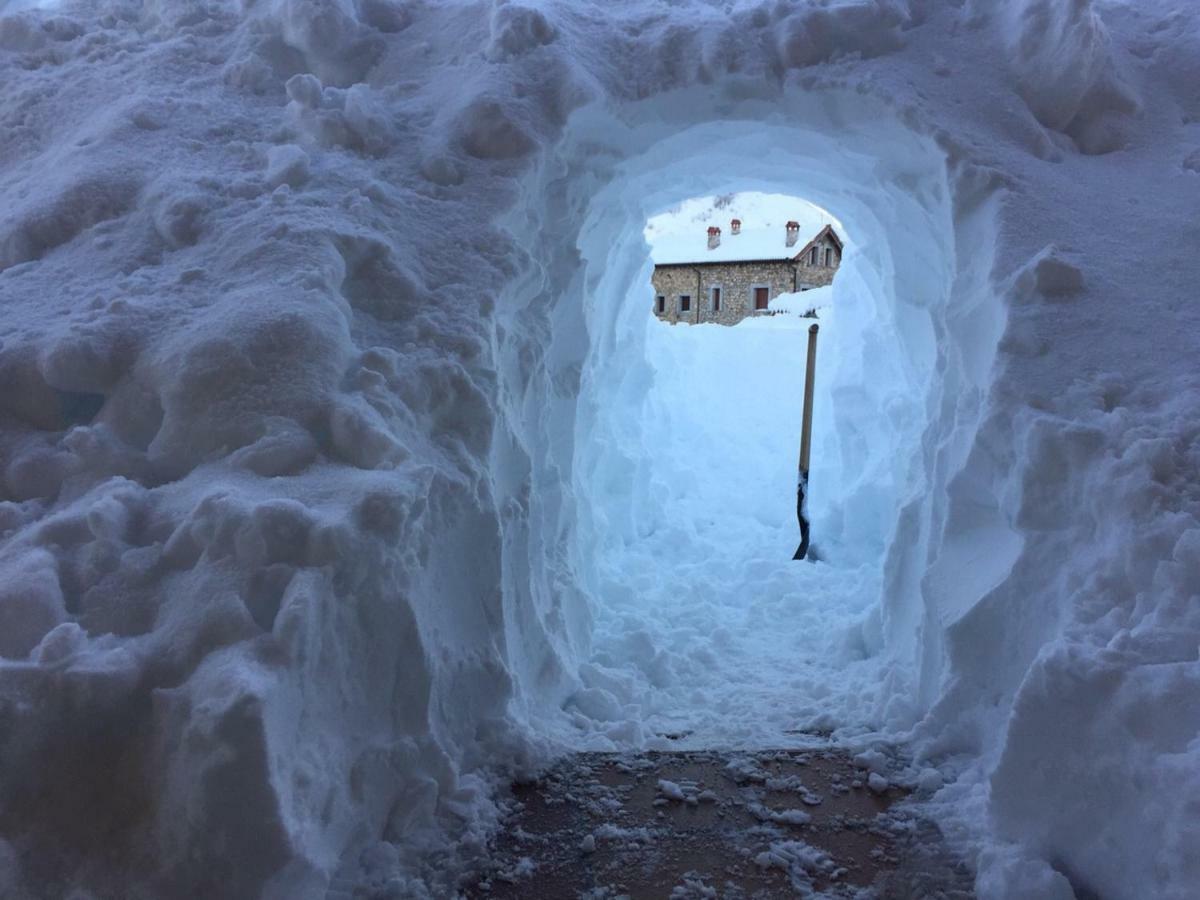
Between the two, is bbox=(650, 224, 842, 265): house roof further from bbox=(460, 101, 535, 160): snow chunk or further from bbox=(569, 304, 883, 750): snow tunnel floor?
bbox=(460, 101, 535, 160): snow chunk

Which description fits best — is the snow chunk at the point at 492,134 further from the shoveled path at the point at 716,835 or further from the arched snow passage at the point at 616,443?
the shoveled path at the point at 716,835

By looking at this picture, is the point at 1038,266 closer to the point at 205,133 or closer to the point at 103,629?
the point at 103,629

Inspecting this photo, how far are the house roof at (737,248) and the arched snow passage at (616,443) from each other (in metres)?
13.0

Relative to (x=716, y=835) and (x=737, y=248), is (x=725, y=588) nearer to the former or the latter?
(x=716, y=835)

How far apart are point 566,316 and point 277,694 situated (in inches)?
112

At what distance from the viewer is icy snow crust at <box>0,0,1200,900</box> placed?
7.28 ft

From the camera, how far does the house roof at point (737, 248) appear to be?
19.1 m

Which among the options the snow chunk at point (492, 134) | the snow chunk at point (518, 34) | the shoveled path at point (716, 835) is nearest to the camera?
the shoveled path at point (716, 835)

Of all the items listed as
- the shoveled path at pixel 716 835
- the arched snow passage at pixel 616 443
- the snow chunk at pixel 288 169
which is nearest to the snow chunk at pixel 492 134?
the arched snow passage at pixel 616 443

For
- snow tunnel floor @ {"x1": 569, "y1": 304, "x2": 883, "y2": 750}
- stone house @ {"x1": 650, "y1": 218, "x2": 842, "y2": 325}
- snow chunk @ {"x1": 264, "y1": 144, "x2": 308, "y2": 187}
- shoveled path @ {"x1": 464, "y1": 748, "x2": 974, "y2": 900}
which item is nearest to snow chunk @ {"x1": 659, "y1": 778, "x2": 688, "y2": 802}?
shoveled path @ {"x1": 464, "y1": 748, "x2": 974, "y2": 900}

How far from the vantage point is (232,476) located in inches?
103

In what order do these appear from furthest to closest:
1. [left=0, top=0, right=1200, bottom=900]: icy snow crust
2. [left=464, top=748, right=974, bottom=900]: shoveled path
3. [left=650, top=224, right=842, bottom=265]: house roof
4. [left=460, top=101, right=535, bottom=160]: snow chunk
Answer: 1. [left=650, top=224, right=842, bottom=265]: house roof
2. [left=460, top=101, right=535, bottom=160]: snow chunk
3. [left=464, top=748, right=974, bottom=900]: shoveled path
4. [left=0, top=0, right=1200, bottom=900]: icy snow crust

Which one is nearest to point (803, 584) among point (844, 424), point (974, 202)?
point (844, 424)

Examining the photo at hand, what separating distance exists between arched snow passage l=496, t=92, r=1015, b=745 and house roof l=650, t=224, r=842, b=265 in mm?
13015
